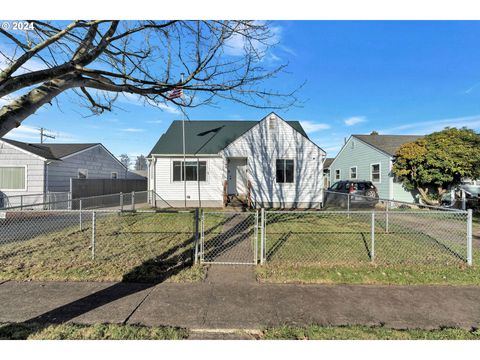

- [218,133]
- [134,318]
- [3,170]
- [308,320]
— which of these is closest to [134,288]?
[134,318]

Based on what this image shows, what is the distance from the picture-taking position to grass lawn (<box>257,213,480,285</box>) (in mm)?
4695

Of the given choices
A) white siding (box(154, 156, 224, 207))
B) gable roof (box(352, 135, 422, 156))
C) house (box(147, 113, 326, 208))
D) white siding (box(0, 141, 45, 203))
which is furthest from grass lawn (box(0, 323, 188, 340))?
gable roof (box(352, 135, 422, 156))

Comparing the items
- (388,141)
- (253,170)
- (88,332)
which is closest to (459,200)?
(388,141)

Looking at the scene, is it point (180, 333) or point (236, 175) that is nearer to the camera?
point (180, 333)

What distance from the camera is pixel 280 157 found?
14.3 meters

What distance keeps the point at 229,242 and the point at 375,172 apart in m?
14.8

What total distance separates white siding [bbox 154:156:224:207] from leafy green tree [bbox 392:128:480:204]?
1107 cm

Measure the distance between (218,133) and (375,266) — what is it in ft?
43.7

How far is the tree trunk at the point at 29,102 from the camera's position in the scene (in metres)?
2.98

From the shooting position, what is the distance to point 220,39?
419cm

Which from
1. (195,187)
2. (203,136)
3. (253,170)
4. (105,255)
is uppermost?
(203,136)

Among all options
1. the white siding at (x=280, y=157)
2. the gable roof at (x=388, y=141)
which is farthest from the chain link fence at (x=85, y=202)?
the gable roof at (x=388, y=141)

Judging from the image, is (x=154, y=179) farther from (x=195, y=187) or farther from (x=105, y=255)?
(x=105, y=255)

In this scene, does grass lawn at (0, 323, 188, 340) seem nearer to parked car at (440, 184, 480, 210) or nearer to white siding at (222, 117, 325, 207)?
white siding at (222, 117, 325, 207)
